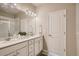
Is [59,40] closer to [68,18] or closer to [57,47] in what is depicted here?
[57,47]

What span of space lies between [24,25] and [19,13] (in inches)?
11.6

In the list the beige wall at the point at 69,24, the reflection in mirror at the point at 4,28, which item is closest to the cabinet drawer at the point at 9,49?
the reflection in mirror at the point at 4,28

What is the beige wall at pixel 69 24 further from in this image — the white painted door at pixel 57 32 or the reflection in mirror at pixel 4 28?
the reflection in mirror at pixel 4 28

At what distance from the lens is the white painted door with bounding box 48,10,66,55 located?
7.96 ft

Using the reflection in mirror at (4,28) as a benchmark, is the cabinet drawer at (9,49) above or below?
below

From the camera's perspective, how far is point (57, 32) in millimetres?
2416

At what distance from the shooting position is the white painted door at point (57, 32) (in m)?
2.43

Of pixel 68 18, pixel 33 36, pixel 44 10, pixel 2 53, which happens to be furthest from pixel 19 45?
pixel 68 18

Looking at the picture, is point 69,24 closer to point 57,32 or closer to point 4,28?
point 57,32

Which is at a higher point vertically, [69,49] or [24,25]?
[24,25]

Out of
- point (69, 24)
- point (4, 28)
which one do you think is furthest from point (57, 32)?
point (4, 28)

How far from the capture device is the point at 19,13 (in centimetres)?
205

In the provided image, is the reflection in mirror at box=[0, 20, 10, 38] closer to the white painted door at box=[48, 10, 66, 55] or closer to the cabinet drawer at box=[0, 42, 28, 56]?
the cabinet drawer at box=[0, 42, 28, 56]

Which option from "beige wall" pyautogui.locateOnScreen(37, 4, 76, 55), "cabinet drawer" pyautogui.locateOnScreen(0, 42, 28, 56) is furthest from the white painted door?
"cabinet drawer" pyautogui.locateOnScreen(0, 42, 28, 56)
